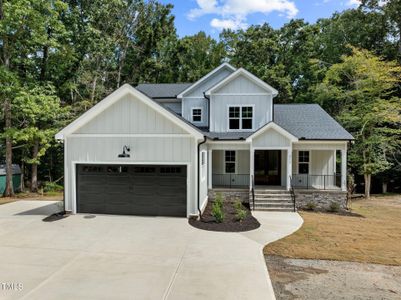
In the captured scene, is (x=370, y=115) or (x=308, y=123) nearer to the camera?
(x=308, y=123)

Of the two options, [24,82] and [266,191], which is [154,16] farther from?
[266,191]

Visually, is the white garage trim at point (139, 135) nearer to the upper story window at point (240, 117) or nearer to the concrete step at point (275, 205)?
the concrete step at point (275, 205)

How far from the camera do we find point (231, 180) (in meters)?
15.9

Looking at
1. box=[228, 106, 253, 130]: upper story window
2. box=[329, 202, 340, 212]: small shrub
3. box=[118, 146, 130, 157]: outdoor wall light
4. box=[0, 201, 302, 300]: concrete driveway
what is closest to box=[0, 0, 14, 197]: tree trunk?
box=[0, 201, 302, 300]: concrete driveway

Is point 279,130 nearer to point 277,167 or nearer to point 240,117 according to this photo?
point 240,117

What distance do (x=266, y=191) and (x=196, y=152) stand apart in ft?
16.2

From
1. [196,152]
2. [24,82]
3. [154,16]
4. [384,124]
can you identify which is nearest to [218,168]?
[196,152]

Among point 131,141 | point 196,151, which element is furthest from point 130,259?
point 131,141

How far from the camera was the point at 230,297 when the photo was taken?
5.05 m

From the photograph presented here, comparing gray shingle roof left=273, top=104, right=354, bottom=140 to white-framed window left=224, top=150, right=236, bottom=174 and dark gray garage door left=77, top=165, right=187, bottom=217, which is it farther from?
dark gray garage door left=77, top=165, right=187, bottom=217

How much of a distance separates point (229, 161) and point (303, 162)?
424 cm

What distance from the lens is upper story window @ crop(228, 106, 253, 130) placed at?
15594 millimetres

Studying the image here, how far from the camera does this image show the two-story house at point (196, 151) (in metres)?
11.1

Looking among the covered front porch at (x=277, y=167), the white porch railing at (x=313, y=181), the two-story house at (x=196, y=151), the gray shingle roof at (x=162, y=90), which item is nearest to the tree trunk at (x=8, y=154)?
the gray shingle roof at (x=162, y=90)
